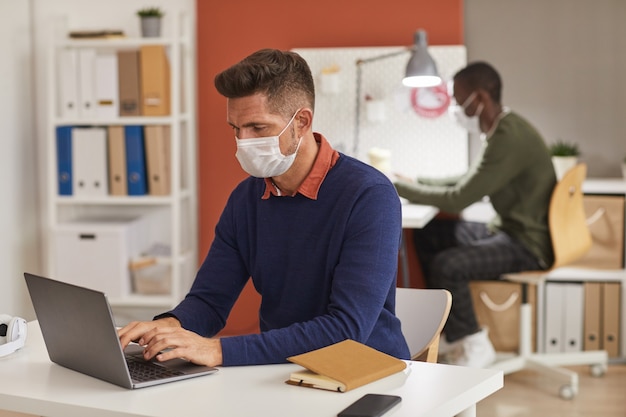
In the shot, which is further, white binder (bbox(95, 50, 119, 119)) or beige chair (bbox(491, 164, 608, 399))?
white binder (bbox(95, 50, 119, 119))

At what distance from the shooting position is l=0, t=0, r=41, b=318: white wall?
4.61m

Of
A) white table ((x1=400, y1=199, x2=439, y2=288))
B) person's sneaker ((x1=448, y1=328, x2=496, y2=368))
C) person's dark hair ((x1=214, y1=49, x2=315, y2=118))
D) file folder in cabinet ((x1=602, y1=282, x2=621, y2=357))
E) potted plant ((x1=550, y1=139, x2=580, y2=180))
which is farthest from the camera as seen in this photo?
potted plant ((x1=550, y1=139, x2=580, y2=180))

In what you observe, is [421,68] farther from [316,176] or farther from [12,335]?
[12,335]

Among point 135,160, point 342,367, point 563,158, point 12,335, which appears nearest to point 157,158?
point 135,160

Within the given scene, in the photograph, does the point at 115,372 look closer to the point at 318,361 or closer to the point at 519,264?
the point at 318,361

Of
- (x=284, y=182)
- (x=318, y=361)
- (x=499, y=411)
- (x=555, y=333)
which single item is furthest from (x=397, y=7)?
(x=318, y=361)

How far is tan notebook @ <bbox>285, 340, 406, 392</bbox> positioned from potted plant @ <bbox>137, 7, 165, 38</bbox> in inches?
123

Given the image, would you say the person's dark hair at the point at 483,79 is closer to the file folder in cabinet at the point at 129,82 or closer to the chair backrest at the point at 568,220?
the chair backrest at the point at 568,220

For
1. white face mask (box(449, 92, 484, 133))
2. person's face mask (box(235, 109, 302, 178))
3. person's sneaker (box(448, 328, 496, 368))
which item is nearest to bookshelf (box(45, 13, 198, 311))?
white face mask (box(449, 92, 484, 133))

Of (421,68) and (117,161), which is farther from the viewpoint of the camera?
(117,161)

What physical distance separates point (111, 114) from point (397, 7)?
1454mm

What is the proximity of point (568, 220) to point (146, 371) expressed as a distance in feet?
8.44

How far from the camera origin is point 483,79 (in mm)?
4059

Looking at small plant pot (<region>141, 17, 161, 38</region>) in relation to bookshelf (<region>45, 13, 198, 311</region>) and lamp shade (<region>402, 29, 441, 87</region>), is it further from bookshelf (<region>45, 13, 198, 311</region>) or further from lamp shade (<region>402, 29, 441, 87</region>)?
lamp shade (<region>402, 29, 441, 87</region>)
